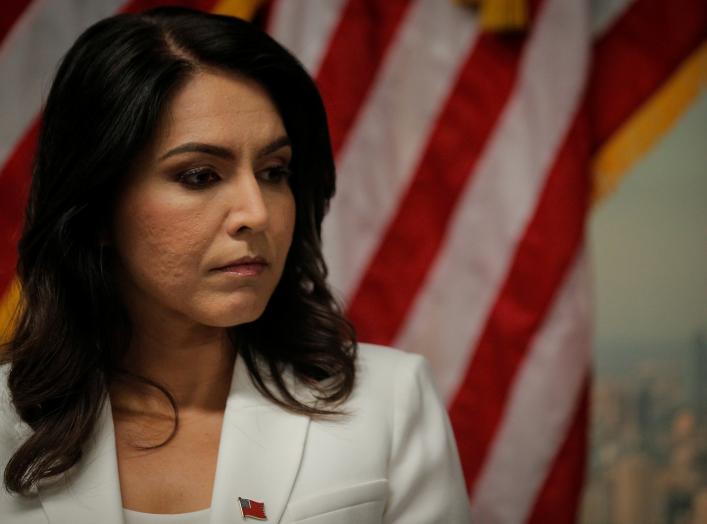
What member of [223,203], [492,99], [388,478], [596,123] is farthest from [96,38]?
[596,123]

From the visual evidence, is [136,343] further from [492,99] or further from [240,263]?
[492,99]

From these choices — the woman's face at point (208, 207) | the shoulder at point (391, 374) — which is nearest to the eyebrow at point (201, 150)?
the woman's face at point (208, 207)

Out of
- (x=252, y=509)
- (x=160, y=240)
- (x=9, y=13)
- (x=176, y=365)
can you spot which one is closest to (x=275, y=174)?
(x=160, y=240)

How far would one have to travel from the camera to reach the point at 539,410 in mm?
1663

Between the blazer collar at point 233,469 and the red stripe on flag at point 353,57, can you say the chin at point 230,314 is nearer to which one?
the blazer collar at point 233,469

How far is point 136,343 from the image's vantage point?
4.00 feet

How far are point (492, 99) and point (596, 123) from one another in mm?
214

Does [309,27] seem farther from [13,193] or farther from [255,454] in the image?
[255,454]

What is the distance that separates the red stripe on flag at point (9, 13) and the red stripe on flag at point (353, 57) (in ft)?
2.00

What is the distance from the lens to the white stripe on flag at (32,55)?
1675 millimetres

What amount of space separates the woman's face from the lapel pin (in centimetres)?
23

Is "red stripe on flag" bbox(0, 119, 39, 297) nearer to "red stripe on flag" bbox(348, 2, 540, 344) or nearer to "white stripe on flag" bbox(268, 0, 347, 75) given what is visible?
"white stripe on flag" bbox(268, 0, 347, 75)

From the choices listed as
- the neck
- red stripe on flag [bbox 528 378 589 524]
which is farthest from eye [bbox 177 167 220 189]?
red stripe on flag [bbox 528 378 589 524]

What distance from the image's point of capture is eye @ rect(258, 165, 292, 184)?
1148 millimetres
